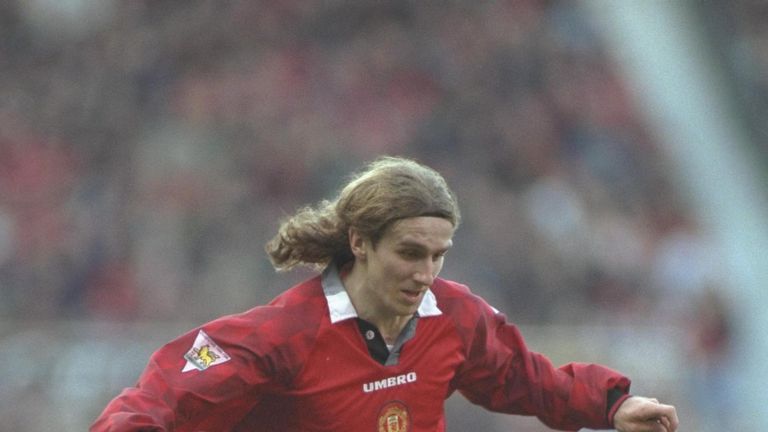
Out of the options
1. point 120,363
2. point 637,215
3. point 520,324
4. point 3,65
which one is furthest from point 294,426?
point 3,65

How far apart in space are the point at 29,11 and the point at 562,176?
5254 mm

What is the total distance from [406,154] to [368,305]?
832 centimetres

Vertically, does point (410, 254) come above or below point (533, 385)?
above

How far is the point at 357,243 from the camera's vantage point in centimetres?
456

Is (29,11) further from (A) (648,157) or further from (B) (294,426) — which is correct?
(B) (294,426)

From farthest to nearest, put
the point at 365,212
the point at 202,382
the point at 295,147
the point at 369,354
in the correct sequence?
the point at 295,147
the point at 369,354
the point at 365,212
the point at 202,382

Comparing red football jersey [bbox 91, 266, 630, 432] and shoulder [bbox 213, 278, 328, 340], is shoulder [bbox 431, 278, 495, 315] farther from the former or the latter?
shoulder [bbox 213, 278, 328, 340]

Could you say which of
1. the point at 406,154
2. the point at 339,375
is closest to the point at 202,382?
the point at 339,375

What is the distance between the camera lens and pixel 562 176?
1255 cm

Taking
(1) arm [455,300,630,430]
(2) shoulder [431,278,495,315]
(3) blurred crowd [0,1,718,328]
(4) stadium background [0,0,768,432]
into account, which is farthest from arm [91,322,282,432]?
(3) blurred crowd [0,1,718,328]

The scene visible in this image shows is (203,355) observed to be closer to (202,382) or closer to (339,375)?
(202,382)

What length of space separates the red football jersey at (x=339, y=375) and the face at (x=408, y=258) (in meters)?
0.16

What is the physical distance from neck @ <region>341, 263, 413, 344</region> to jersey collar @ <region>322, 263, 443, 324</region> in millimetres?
19

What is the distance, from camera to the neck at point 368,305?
4.59 meters
